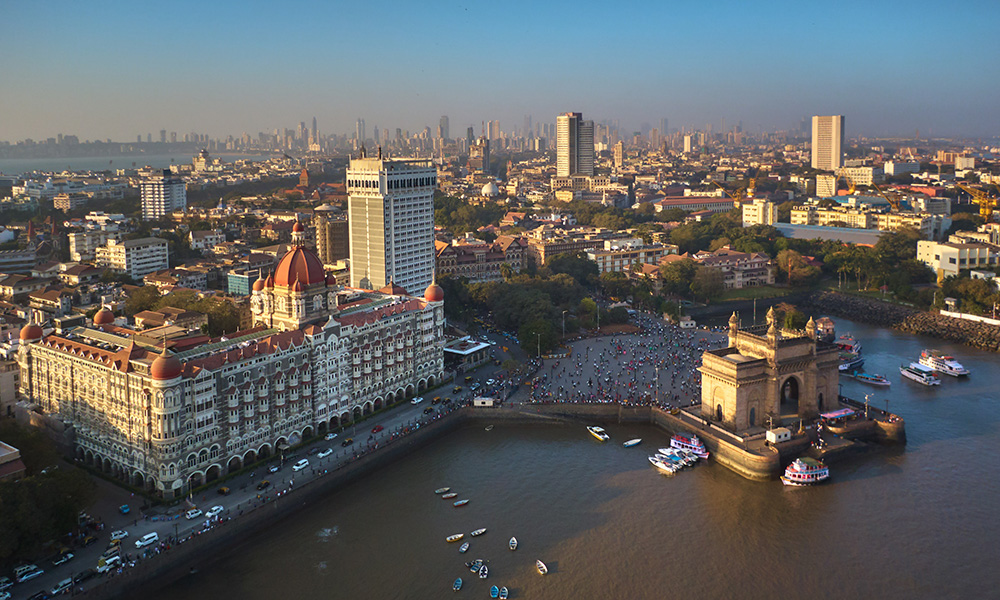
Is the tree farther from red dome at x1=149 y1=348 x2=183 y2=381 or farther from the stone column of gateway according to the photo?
red dome at x1=149 y1=348 x2=183 y2=381

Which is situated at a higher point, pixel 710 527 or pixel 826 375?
pixel 826 375

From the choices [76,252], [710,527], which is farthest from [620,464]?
[76,252]

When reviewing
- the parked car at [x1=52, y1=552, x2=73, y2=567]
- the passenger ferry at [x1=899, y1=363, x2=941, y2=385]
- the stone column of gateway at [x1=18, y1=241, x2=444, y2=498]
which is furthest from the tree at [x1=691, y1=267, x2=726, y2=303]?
the parked car at [x1=52, y1=552, x2=73, y2=567]

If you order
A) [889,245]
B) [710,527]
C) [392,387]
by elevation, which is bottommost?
[710,527]

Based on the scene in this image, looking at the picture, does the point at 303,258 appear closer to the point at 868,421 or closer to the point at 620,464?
the point at 620,464

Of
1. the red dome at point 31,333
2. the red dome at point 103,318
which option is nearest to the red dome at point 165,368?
the red dome at point 103,318
